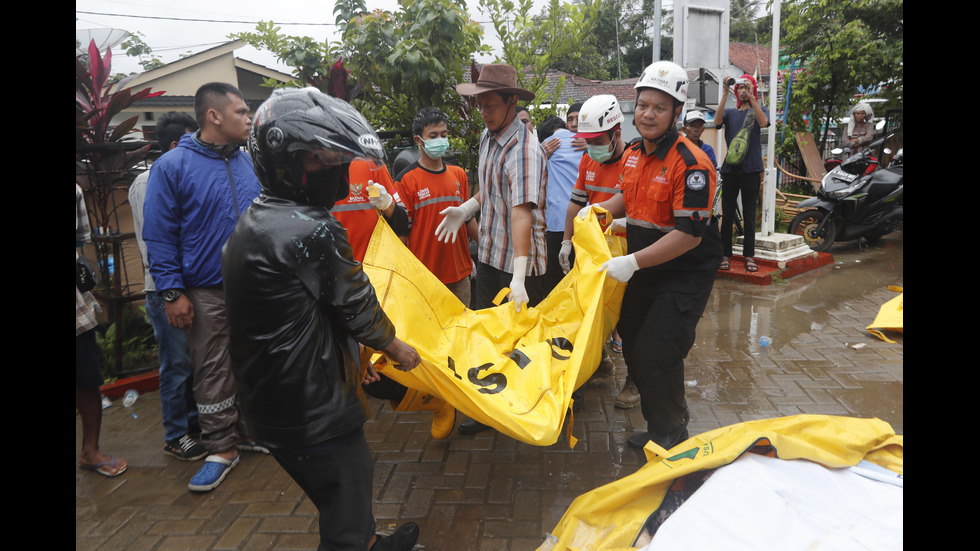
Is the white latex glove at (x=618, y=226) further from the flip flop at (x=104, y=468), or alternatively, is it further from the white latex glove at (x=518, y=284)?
the flip flop at (x=104, y=468)

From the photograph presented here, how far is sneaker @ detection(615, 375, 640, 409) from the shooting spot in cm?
389

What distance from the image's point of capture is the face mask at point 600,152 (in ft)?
12.9

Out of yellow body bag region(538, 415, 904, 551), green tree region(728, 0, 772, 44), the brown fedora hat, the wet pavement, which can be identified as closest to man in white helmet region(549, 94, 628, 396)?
the brown fedora hat

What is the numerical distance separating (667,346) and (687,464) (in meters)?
0.85

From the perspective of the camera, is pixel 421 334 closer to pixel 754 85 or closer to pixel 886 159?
pixel 754 85

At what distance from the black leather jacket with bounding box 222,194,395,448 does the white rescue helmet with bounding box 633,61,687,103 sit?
1882mm

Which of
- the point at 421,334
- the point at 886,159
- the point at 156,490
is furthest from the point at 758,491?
the point at 886,159

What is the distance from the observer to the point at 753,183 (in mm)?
6574

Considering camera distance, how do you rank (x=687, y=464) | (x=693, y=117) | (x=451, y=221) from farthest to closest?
(x=693, y=117)
(x=451, y=221)
(x=687, y=464)

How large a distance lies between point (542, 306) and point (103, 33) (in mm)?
4900

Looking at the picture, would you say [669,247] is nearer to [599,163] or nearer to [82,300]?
[599,163]

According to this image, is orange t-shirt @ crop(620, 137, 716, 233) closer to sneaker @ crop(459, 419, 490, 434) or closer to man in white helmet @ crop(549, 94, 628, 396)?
man in white helmet @ crop(549, 94, 628, 396)

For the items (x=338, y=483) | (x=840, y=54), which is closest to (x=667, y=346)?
(x=338, y=483)

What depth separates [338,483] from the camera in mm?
2035
